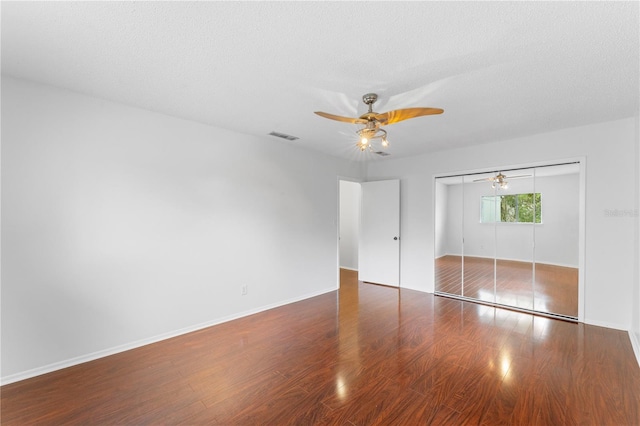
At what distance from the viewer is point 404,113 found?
7.07 feet

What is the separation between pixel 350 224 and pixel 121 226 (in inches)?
202

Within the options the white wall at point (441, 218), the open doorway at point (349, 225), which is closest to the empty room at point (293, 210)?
the white wall at point (441, 218)

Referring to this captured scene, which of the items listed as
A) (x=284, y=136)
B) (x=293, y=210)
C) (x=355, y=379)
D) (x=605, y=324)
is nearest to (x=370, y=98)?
(x=284, y=136)

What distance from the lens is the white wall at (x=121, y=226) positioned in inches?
89.7

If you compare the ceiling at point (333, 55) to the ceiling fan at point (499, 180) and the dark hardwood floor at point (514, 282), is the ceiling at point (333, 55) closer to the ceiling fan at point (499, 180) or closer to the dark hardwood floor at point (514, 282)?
the ceiling fan at point (499, 180)

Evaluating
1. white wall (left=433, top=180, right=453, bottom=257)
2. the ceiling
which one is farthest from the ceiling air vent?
white wall (left=433, top=180, right=453, bottom=257)

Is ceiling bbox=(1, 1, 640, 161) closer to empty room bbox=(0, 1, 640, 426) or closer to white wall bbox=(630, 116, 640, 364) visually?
empty room bbox=(0, 1, 640, 426)

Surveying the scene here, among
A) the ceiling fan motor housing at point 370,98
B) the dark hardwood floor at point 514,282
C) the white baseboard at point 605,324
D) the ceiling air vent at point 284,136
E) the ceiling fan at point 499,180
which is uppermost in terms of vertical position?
the ceiling air vent at point 284,136

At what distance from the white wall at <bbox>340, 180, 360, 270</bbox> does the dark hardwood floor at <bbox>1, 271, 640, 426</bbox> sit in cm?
345

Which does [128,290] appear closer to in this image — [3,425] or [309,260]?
[3,425]

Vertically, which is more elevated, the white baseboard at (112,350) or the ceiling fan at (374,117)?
the ceiling fan at (374,117)

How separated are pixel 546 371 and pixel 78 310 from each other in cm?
430

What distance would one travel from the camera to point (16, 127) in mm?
2246

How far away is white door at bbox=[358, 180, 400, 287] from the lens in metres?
5.21
